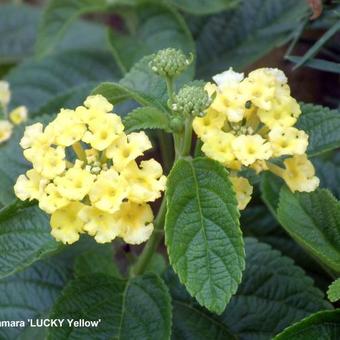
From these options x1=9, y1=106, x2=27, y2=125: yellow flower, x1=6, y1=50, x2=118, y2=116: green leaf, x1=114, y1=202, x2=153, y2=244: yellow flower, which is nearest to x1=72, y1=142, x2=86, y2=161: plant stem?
x1=114, y1=202, x2=153, y2=244: yellow flower

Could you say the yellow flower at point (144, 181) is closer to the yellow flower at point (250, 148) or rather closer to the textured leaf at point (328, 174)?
the yellow flower at point (250, 148)

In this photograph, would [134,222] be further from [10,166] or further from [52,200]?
[10,166]

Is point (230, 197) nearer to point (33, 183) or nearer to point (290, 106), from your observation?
point (290, 106)

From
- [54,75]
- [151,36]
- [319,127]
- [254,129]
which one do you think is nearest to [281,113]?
[254,129]

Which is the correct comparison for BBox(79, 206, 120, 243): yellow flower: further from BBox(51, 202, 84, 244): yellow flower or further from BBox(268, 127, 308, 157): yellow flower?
BBox(268, 127, 308, 157): yellow flower

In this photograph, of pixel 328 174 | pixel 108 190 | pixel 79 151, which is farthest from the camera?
pixel 328 174

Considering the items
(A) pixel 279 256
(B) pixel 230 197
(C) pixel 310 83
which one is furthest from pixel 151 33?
(B) pixel 230 197

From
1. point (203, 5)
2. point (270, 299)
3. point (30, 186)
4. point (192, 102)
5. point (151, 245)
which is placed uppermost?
point (192, 102)

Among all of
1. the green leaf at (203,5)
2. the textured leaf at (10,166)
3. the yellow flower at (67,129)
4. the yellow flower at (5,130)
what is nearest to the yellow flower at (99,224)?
the yellow flower at (67,129)
